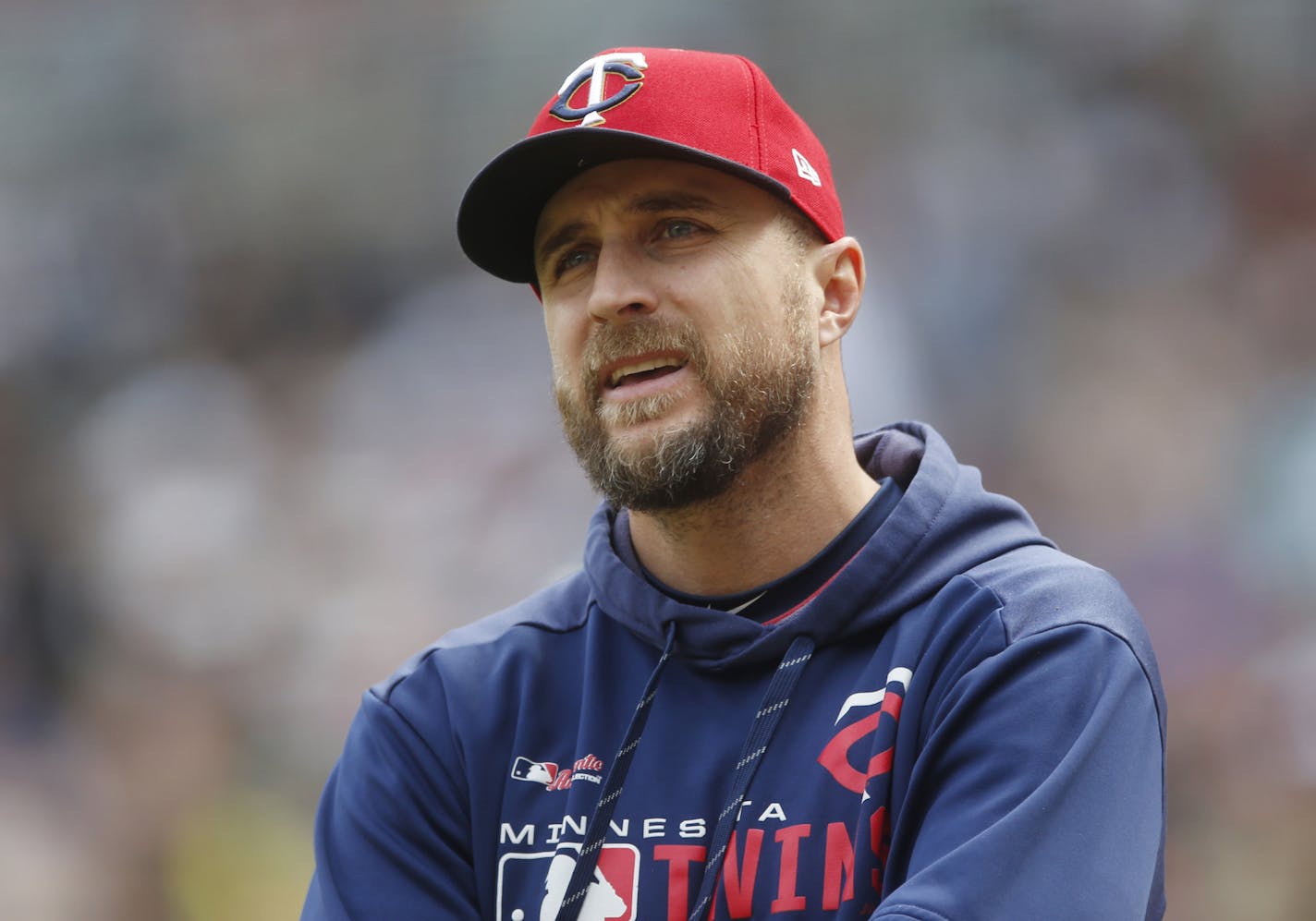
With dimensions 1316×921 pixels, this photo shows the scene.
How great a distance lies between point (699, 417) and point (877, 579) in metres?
0.30

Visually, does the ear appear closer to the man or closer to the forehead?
the man

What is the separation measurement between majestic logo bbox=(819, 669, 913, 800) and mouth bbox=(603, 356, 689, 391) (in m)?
0.47

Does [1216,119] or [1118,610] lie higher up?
[1216,119]

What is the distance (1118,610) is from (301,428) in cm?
357

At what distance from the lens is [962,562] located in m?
1.81

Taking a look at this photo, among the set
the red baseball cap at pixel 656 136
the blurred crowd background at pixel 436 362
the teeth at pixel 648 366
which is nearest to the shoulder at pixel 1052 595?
the teeth at pixel 648 366

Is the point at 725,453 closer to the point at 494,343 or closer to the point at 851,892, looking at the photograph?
the point at 851,892

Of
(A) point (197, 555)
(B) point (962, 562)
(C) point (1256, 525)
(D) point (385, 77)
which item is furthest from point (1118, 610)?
(D) point (385, 77)

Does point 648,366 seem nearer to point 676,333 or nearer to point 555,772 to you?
point 676,333

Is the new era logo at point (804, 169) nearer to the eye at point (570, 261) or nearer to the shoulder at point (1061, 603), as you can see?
the eye at point (570, 261)

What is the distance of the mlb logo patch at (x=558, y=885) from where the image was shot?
174 cm

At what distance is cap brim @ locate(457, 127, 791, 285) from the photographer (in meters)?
1.89

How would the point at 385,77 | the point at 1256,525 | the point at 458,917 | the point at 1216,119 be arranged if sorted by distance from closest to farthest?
the point at 458,917 → the point at 1256,525 → the point at 1216,119 → the point at 385,77

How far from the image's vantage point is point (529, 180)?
201 cm
